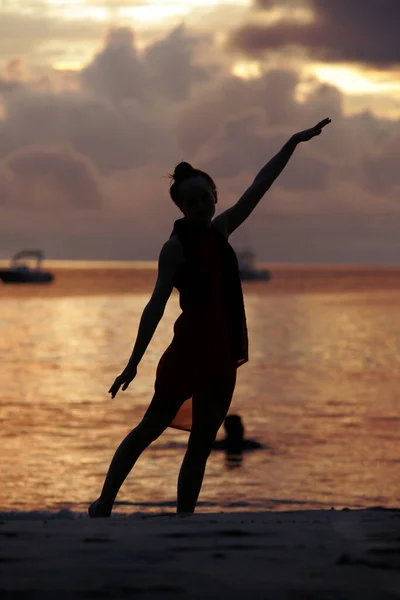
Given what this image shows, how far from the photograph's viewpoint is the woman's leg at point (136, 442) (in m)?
5.35

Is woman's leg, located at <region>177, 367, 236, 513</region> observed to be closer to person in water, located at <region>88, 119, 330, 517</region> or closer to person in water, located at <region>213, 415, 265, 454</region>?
person in water, located at <region>88, 119, 330, 517</region>

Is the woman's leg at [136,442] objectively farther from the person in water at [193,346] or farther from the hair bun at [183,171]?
the hair bun at [183,171]

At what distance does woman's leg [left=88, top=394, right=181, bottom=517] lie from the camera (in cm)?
535

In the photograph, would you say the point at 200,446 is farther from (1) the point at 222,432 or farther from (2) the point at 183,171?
(1) the point at 222,432

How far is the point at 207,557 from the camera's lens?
3.95 m

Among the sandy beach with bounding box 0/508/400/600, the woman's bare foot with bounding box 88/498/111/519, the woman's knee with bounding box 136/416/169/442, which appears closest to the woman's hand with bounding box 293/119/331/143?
the woman's knee with bounding box 136/416/169/442

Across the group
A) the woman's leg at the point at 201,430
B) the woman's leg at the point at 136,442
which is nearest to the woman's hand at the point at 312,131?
the woman's leg at the point at 201,430

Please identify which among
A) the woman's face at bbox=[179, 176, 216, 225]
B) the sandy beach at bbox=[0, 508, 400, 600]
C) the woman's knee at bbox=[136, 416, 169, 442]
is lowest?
the sandy beach at bbox=[0, 508, 400, 600]

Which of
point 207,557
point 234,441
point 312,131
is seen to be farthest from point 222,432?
point 207,557

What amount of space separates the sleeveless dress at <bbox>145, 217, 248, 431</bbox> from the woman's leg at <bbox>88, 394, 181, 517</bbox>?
12 millimetres

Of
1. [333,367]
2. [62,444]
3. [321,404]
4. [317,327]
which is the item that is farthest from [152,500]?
[317,327]

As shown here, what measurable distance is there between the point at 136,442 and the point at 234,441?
65.2 ft

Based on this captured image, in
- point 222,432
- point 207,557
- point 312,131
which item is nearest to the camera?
point 207,557

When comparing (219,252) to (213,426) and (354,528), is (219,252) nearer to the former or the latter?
(213,426)
